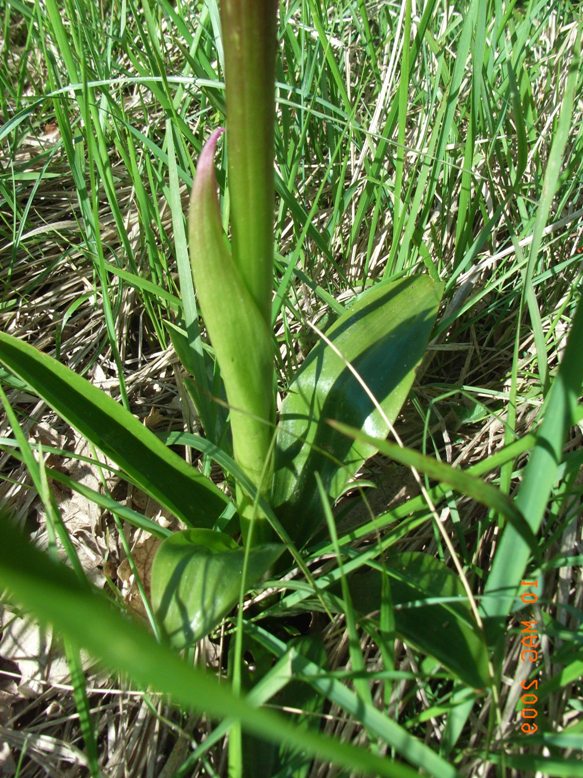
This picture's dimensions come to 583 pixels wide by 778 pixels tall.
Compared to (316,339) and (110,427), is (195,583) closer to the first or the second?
(110,427)

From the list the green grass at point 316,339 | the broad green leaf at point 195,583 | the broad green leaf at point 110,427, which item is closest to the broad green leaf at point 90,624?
the green grass at point 316,339

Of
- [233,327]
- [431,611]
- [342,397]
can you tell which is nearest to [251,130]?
[233,327]

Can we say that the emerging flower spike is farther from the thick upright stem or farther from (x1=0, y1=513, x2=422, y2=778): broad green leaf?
(x1=0, y1=513, x2=422, y2=778): broad green leaf

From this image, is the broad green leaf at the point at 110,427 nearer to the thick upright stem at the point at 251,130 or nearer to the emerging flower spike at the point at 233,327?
the emerging flower spike at the point at 233,327

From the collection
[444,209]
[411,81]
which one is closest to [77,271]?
[444,209]

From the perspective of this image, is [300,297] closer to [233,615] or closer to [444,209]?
[444,209]
